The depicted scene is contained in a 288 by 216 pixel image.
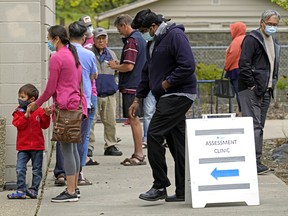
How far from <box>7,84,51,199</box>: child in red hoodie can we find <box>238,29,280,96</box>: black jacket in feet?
8.82

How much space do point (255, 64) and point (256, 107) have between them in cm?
53

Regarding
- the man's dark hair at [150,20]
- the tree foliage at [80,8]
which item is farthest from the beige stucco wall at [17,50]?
the tree foliage at [80,8]

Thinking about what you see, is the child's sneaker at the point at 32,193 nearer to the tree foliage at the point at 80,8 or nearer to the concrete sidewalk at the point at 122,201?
the concrete sidewalk at the point at 122,201

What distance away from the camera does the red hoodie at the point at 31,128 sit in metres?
9.74

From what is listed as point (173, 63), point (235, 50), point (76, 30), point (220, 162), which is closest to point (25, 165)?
point (76, 30)

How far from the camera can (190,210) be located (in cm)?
902

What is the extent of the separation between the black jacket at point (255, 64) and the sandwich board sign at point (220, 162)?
195 centimetres

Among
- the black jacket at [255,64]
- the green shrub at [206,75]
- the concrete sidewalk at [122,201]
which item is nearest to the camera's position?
the concrete sidewalk at [122,201]

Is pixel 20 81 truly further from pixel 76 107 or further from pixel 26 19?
pixel 76 107

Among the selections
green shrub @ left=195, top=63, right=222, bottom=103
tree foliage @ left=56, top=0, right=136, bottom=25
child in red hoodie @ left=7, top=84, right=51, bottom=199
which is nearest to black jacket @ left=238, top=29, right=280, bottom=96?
child in red hoodie @ left=7, top=84, right=51, bottom=199

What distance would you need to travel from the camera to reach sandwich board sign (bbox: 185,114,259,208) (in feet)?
29.9

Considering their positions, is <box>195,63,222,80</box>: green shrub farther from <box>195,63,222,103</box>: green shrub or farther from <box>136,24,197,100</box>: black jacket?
<box>136,24,197,100</box>: black jacket

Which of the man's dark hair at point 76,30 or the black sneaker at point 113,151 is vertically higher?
the man's dark hair at point 76,30

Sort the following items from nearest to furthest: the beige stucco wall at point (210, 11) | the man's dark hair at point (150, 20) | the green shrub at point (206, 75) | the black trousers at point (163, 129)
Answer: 1. the black trousers at point (163, 129)
2. the man's dark hair at point (150, 20)
3. the green shrub at point (206, 75)
4. the beige stucco wall at point (210, 11)
